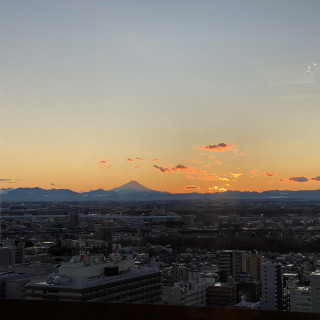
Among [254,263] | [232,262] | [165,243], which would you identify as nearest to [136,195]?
[165,243]

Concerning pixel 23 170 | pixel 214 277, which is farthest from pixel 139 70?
pixel 214 277

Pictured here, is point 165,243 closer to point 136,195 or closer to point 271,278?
point 136,195

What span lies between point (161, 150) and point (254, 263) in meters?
1.85

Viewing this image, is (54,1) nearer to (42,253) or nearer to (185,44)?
(185,44)

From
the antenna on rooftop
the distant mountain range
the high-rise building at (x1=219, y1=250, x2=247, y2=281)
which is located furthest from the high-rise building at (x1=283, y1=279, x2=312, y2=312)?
the antenna on rooftop

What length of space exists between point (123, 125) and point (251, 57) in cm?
126

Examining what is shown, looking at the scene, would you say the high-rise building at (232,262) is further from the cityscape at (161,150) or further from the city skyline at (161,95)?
the city skyline at (161,95)

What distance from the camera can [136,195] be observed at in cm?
427

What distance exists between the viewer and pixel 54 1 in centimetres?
263

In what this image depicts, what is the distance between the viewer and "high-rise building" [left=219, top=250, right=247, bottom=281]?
5.07 metres

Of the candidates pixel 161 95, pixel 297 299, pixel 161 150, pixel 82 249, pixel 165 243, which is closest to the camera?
pixel 297 299

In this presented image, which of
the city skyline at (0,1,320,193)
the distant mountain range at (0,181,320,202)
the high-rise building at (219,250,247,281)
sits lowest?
the high-rise building at (219,250,247,281)

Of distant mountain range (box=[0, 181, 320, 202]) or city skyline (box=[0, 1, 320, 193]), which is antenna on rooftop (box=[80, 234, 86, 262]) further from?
city skyline (box=[0, 1, 320, 193])

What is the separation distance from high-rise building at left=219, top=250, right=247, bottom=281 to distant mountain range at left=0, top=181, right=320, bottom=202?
0.96 meters
